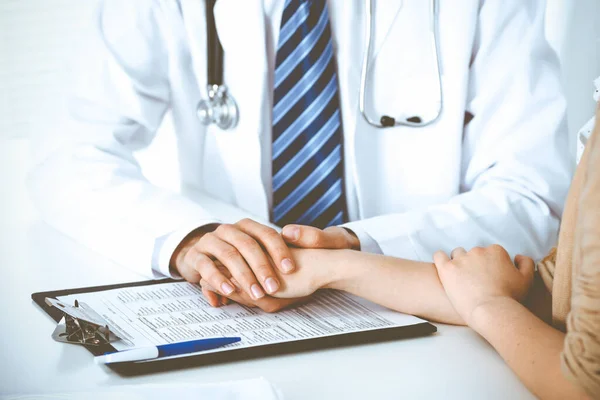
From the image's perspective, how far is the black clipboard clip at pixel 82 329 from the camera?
662mm

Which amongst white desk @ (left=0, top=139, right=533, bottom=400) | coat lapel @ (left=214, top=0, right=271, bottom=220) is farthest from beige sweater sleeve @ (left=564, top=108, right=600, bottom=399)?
coat lapel @ (left=214, top=0, right=271, bottom=220)

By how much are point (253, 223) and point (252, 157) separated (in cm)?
44

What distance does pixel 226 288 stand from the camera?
0.78 metres

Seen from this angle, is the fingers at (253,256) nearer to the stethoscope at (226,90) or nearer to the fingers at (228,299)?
the fingers at (228,299)

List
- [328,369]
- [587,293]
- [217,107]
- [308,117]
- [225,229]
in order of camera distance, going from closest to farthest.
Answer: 1. [587,293]
2. [328,369]
3. [225,229]
4. [308,117]
5. [217,107]

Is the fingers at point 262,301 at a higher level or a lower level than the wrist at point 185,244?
lower

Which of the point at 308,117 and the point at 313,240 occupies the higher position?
the point at 308,117

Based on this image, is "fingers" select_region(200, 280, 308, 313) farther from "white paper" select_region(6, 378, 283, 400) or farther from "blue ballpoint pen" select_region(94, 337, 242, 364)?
"white paper" select_region(6, 378, 283, 400)

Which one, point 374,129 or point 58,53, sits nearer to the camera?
point 374,129

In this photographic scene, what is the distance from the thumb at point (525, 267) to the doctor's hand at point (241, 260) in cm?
27

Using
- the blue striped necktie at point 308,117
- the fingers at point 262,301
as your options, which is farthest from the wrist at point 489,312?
the blue striped necktie at point 308,117

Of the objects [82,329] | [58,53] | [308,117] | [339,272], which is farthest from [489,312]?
[58,53]

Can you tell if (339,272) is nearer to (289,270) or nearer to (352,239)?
(289,270)

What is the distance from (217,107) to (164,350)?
2.37ft
